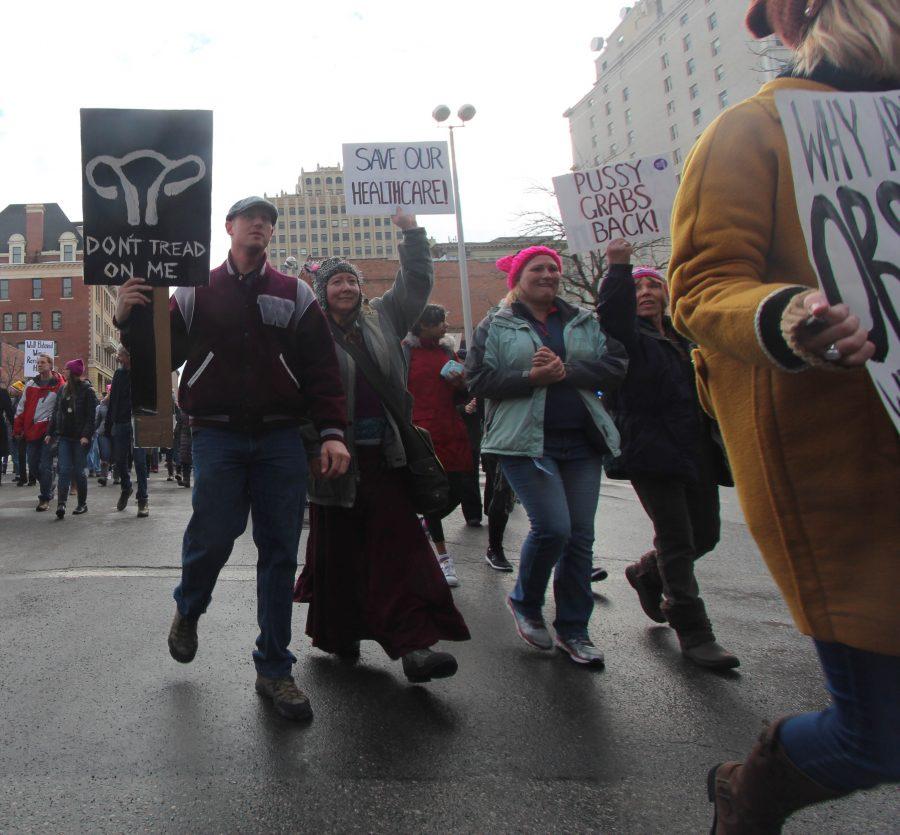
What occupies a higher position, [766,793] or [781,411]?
[781,411]

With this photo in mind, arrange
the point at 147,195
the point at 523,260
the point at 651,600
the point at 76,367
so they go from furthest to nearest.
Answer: the point at 76,367 → the point at 651,600 → the point at 523,260 → the point at 147,195

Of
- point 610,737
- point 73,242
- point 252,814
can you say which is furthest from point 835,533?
point 73,242

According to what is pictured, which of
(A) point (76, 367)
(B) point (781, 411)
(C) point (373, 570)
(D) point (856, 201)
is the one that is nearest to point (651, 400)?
(C) point (373, 570)

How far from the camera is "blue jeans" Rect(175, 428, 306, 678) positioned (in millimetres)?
3158

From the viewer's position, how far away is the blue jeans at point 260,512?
3.16m

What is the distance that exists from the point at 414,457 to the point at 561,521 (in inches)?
29.5

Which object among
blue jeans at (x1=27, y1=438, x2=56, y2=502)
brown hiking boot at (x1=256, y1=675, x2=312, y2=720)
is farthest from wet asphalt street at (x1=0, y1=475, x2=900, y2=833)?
blue jeans at (x1=27, y1=438, x2=56, y2=502)

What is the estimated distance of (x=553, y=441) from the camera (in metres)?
3.82

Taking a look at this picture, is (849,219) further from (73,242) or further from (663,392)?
(73,242)

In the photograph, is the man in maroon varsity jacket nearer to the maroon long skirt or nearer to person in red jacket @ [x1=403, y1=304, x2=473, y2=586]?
the maroon long skirt

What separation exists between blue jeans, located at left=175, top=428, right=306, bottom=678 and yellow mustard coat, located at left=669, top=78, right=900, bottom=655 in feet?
6.36

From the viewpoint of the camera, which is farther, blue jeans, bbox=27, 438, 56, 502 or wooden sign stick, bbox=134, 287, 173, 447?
blue jeans, bbox=27, 438, 56, 502

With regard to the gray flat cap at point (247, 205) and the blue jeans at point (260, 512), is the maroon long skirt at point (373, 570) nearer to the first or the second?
the blue jeans at point (260, 512)

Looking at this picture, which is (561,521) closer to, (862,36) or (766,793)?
(766,793)
